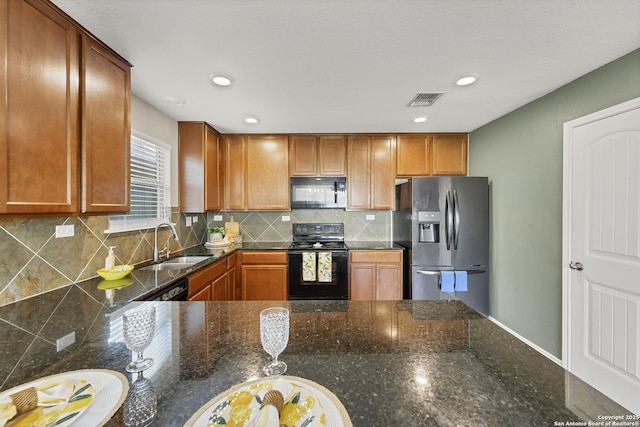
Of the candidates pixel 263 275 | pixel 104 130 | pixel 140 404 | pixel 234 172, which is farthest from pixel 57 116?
pixel 263 275

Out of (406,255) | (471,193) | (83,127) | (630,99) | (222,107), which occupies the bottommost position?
(406,255)

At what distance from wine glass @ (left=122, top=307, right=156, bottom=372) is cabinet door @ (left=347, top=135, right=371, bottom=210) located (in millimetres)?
2832

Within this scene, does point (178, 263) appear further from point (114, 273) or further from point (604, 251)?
point (604, 251)

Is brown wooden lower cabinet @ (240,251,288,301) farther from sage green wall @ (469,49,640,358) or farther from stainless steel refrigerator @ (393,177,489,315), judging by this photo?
sage green wall @ (469,49,640,358)

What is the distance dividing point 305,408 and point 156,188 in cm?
278

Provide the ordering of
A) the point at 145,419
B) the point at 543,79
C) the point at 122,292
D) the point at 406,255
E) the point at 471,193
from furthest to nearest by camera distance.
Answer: the point at 406,255 → the point at 471,193 → the point at 543,79 → the point at 122,292 → the point at 145,419

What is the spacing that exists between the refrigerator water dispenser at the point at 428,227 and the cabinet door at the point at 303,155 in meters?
1.46

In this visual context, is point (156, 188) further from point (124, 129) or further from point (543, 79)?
point (543, 79)

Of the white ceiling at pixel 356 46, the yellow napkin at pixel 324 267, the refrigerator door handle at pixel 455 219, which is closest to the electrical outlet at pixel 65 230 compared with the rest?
the white ceiling at pixel 356 46

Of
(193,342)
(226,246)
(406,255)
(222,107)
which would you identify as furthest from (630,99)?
(226,246)

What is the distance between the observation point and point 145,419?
1.81 ft

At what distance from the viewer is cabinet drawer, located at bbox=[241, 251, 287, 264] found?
3.15 m

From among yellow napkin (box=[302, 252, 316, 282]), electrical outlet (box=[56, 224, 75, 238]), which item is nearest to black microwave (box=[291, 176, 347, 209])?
yellow napkin (box=[302, 252, 316, 282])

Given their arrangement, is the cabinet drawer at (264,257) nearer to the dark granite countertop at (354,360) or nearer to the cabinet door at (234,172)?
the cabinet door at (234,172)
